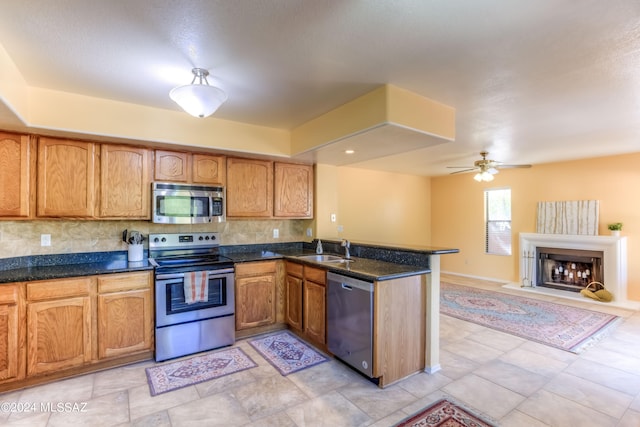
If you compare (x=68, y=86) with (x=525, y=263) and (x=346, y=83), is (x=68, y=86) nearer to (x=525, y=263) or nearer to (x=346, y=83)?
(x=346, y=83)

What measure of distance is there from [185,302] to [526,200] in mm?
6392

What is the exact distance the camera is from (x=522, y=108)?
3088 mm

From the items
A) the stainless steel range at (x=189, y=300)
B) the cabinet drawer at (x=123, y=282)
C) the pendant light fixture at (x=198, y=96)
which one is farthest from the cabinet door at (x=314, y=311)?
the pendant light fixture at (x=198, y=96)

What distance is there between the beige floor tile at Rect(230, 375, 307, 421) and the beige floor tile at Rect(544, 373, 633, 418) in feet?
6.95

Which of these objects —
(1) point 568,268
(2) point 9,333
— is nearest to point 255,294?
(2) point 9,333

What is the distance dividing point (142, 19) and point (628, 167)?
6854 millimetres

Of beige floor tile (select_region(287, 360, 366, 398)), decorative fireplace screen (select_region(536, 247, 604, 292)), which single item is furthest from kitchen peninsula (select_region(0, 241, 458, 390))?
decorative fireplace screen (select_region(536, 247, 604, 292))

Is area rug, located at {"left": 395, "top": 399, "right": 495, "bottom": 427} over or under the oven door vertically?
under

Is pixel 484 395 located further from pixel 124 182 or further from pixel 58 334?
pixel 124 182

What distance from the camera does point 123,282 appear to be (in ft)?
9.66

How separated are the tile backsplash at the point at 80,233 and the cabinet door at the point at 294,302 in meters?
0.95

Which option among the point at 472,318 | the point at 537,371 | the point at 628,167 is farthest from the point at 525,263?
the point at 537,371

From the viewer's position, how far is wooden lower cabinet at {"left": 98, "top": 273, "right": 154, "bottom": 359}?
2.87 m

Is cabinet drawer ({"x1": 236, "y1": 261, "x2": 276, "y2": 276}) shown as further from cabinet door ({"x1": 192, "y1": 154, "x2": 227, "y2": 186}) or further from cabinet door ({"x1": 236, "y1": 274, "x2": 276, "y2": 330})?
cabinet door ({"x1": 192, "y1": 154, "x2": 227, "y2": 186})
